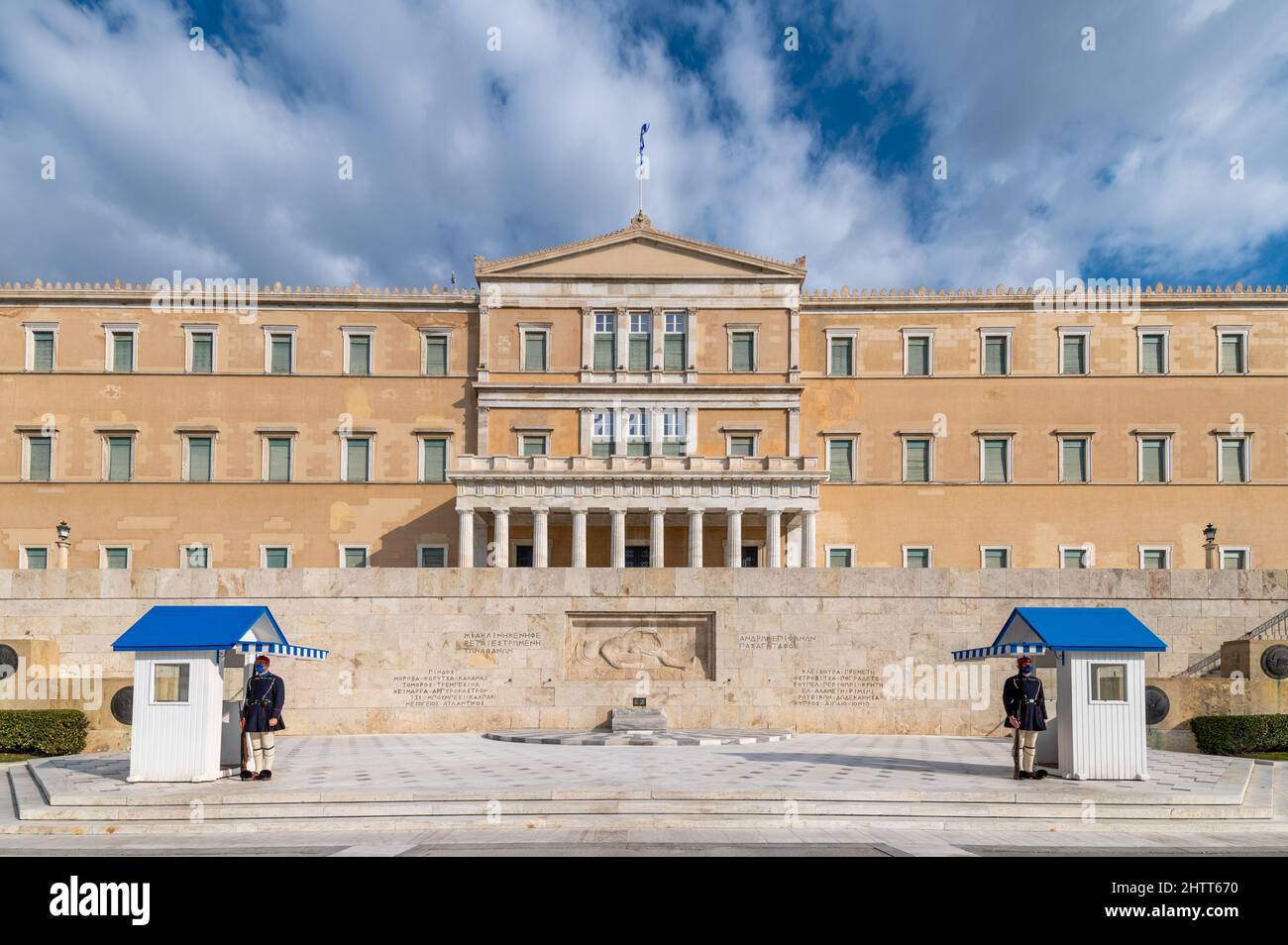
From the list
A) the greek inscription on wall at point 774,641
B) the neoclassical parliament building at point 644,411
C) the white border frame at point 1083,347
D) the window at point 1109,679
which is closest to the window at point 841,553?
the neoclassical parliament building at point 644,411

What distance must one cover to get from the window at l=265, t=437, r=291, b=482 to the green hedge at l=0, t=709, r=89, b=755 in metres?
26.6

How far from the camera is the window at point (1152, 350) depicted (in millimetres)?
47625

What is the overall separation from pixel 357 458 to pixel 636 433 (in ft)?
40.4

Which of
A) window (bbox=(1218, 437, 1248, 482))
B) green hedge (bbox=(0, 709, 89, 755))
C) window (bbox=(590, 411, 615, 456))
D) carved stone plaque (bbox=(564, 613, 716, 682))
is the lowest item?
green hedge (bbox=(0, 709, 89, 755))

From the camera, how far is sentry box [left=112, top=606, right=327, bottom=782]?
51.2 ft

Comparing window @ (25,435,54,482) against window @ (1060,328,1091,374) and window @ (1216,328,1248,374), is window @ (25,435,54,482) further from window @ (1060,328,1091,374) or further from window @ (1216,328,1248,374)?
window @ (1216,328,1248,374)

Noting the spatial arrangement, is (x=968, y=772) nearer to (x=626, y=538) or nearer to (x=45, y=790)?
(x=45, y=790)

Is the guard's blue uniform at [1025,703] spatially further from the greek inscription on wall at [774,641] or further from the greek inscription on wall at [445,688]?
the greek inscription on wall at [445,688]

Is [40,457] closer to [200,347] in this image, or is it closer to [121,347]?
[121,347]

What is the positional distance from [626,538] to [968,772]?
96.7 ft

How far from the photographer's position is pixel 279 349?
157 ft

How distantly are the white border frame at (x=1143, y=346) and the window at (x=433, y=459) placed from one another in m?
30.9

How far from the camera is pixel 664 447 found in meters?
46.9

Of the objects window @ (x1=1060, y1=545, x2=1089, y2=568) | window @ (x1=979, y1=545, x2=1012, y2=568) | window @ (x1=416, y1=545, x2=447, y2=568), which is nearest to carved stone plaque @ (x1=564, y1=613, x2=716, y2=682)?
window @ (x1=416, y1=545, x2=447, y2=568)
